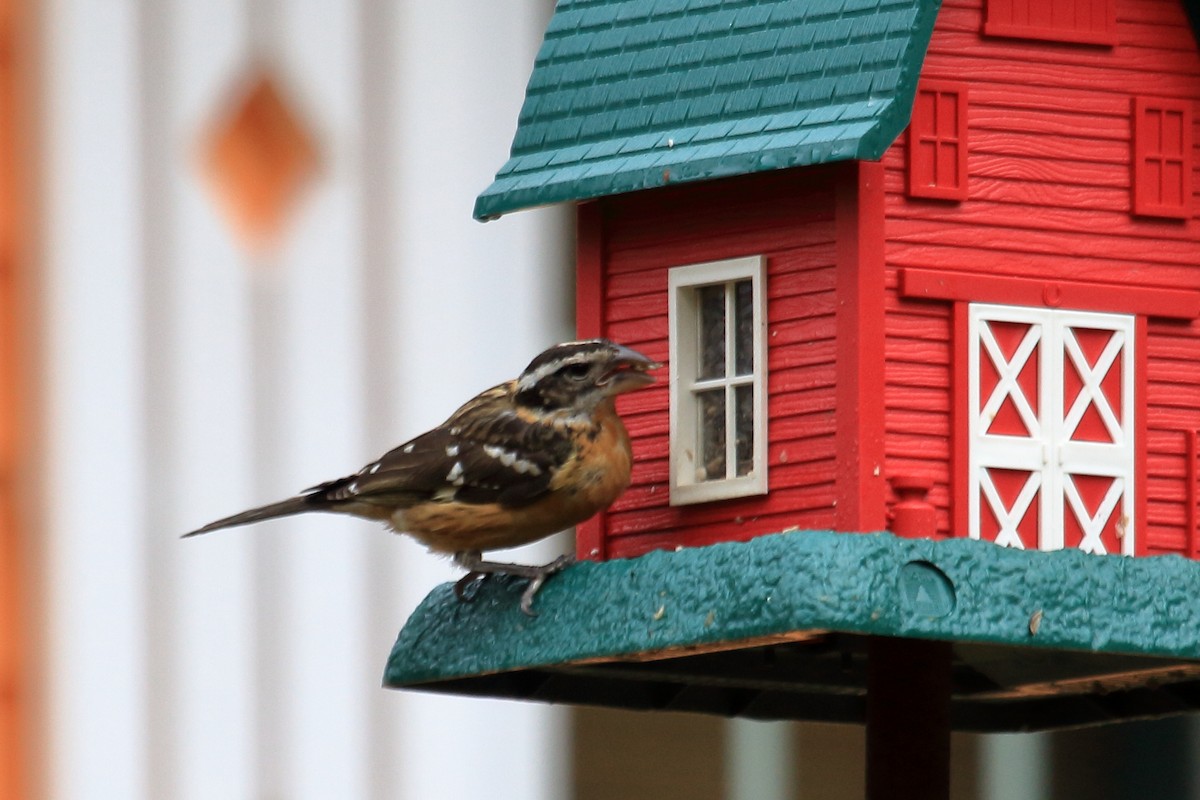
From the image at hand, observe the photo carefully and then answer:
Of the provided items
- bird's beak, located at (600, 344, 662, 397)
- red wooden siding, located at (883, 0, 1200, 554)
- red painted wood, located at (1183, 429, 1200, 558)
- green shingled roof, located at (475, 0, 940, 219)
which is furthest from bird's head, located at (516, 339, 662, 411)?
red painted wood, located at (1183, 429, 1200, 558)

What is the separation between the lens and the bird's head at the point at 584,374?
18.2 ft

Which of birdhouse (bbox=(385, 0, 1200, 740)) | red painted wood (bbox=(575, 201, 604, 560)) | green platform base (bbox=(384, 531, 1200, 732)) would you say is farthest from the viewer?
red painted wood (bbox=(575, 201, 604, 560))

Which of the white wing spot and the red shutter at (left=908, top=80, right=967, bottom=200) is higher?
the red shutter at (left=908, top=80, right=967, bottom=200)

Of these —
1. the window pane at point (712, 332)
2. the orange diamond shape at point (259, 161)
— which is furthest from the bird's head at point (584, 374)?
the orange diamond shape at point (259, 161)

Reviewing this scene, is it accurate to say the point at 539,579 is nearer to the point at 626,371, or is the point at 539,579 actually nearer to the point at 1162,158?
the point at 626,371

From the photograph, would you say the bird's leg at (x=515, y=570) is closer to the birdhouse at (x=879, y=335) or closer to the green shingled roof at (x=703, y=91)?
the birdhouse at (x=879, y=335)

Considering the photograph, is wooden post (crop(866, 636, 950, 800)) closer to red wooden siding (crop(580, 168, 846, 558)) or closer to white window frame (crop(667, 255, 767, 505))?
red wooden siding (crop(580, 168, 846, 558))

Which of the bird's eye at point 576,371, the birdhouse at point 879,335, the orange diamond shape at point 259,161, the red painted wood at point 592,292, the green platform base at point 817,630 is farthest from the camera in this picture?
the orange diamond shape at point 259,161

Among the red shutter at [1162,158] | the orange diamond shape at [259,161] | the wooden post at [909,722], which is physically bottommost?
the wooden post at [909,722]

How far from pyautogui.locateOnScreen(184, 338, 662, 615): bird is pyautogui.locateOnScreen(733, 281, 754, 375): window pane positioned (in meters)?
0.16

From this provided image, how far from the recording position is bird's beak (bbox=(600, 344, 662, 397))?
5516 mm

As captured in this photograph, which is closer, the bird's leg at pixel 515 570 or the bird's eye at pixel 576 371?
the bird's leg at pixel 515 570

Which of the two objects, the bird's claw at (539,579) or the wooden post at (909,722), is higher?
the bird's claw at (539,579)

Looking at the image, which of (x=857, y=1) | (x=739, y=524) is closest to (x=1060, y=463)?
(x=739, y=524)
